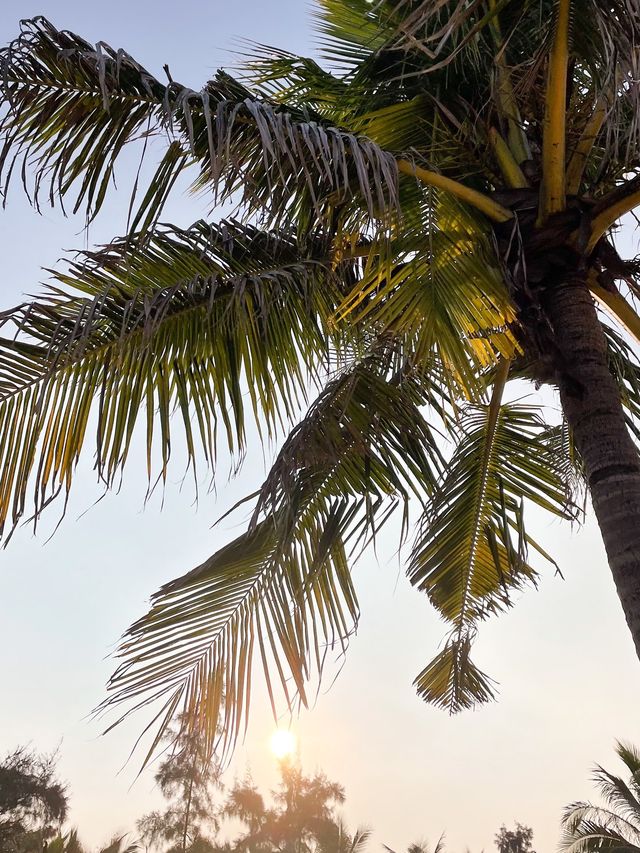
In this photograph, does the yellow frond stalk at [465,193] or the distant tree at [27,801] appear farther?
the distant tree at [27,801]

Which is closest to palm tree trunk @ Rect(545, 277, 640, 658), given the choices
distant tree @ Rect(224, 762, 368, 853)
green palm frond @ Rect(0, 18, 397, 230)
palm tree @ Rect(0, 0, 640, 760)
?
palm tree @ Rect(0, 0, 640, 760)

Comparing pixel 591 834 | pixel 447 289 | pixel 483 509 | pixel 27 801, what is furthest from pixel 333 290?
pixel 27 801

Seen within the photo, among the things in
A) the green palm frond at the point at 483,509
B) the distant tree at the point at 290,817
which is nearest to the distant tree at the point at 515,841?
the distant tree at the point at 290,817

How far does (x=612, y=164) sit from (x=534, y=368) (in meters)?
1.14

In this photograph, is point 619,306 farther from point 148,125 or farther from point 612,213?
point 148,125

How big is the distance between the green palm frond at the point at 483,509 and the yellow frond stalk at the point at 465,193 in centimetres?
119

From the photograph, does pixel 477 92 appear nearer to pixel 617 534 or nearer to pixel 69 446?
pixel 617 534

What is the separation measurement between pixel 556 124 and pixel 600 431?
4.27ft

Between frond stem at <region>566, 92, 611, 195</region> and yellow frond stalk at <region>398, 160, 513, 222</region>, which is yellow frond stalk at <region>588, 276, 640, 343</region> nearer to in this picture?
frond stem at <region>566, 92, 611, 195</region>

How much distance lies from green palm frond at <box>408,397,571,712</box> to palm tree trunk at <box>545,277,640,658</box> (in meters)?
0.96

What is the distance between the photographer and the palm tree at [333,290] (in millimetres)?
2787

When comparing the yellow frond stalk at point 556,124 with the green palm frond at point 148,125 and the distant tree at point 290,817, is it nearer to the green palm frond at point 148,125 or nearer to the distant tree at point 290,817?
the green palm frond at point 148,125

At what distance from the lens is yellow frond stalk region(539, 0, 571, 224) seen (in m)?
2.85

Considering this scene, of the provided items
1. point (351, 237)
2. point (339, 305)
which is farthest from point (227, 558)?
point (351, 237)
